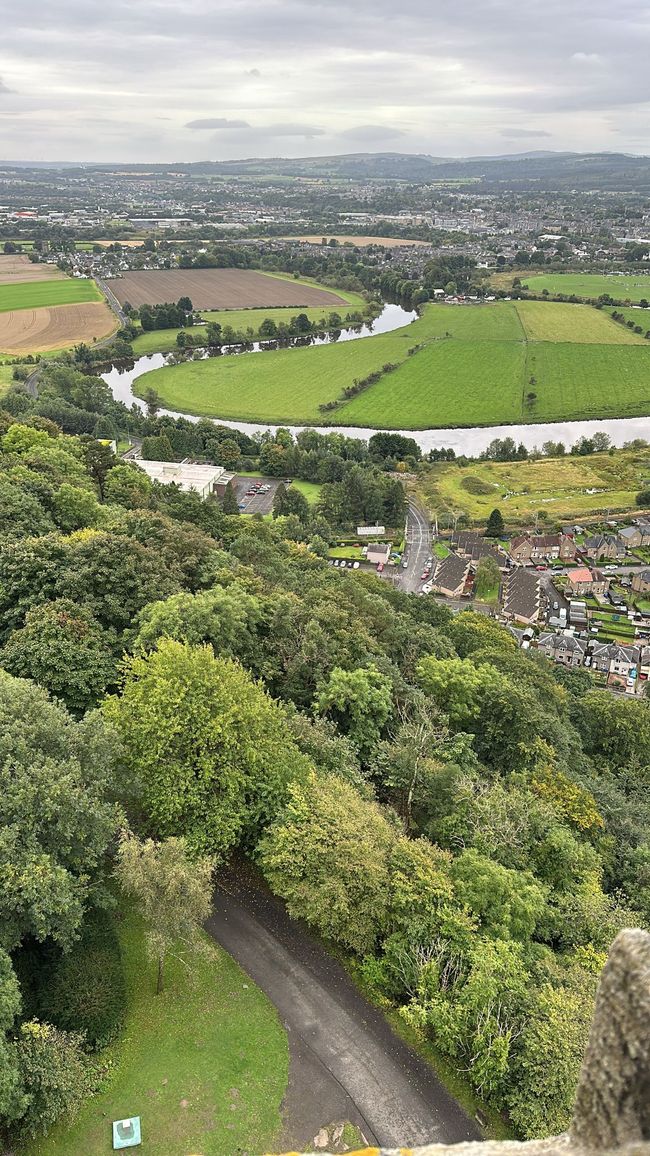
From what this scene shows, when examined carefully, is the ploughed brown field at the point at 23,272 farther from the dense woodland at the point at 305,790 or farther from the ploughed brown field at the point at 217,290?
the dense woodland at the point at 305,790

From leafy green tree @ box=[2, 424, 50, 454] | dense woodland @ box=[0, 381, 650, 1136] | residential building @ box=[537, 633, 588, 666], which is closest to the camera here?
dense woodland @ box=[0, 381, 650, 1136]

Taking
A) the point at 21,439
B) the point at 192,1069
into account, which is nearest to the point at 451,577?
the point at 21,439

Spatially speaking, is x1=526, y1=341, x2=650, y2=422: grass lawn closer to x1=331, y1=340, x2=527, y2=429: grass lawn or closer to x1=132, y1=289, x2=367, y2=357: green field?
x1=331, y1=340, x2=527, y2=429: grass lawn

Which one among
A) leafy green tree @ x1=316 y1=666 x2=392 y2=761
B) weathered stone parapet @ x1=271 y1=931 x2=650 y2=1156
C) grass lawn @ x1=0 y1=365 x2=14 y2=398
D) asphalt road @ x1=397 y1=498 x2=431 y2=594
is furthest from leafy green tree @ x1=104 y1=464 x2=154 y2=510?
grass lawn @ x1=0 y1=365 x2=14 y2=398

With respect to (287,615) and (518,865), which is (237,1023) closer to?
(518,865)

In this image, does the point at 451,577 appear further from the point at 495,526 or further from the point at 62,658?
the point at 62,658

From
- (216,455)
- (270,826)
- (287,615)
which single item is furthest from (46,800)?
(216,455)

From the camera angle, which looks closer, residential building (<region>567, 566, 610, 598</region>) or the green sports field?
residential building (<region>567, 566, 610, 598</region>)

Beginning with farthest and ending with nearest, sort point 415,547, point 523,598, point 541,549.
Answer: point 415,547, point 541,549, point 523,598
